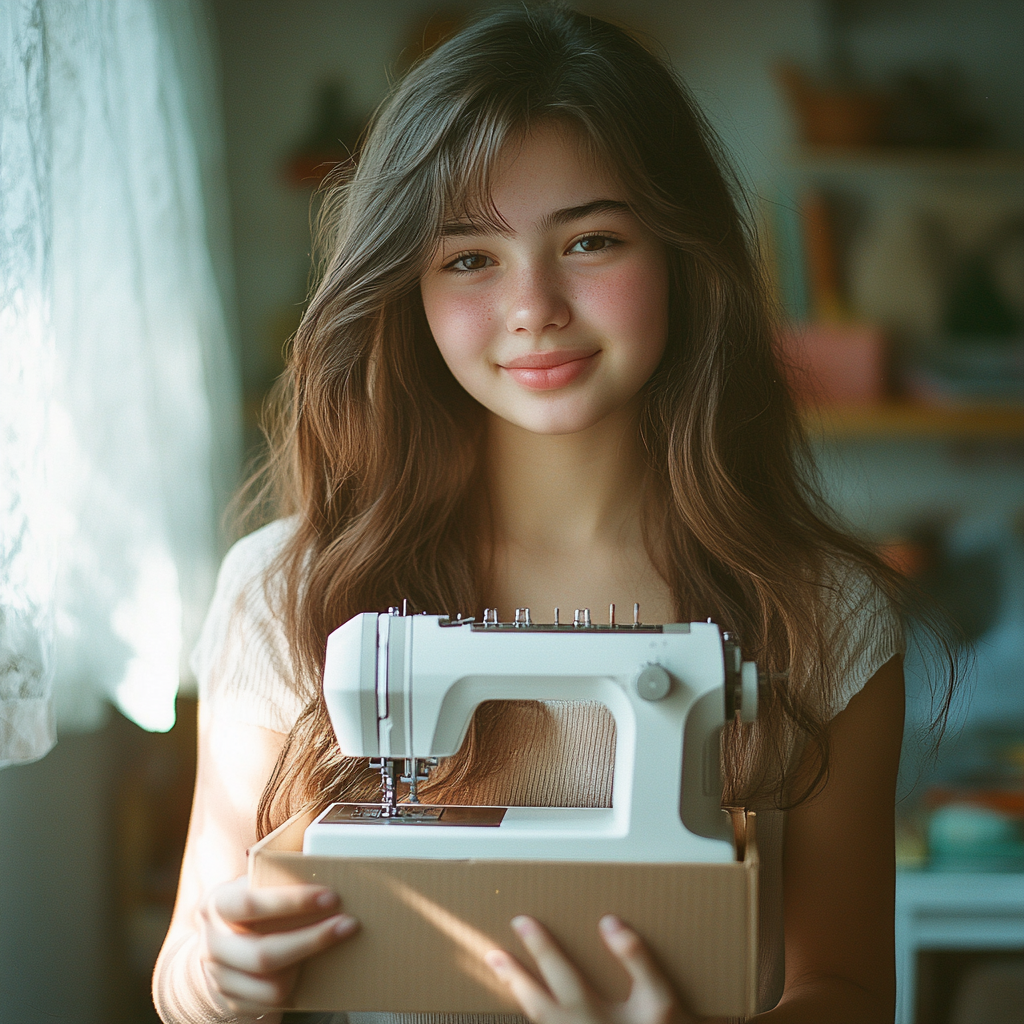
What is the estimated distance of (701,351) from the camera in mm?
1161

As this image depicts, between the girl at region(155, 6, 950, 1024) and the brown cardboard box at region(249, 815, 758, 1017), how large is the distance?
16 cm

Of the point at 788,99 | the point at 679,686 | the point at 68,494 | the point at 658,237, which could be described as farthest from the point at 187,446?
the point at 788,99

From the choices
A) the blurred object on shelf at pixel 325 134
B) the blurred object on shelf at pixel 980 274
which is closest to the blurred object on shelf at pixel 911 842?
the blurred object on shelf at pixel 980 274

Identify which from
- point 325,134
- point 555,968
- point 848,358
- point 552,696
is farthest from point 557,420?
point 325,134

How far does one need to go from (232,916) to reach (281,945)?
0.05 metres

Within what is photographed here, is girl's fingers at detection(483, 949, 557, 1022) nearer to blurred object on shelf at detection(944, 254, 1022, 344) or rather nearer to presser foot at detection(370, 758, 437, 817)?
presser foot at detection(370, 758, 437, 817)

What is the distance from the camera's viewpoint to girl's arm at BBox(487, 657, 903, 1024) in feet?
3.66

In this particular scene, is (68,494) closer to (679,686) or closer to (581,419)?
(581,419)

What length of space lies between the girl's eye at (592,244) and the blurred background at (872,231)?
4.34ft

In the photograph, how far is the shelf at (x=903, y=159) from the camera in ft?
7.97

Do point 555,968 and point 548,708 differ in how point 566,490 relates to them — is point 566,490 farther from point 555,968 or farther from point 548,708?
point 555,968

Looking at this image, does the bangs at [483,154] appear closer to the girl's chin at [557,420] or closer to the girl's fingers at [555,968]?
the girl's chin at [557,420]

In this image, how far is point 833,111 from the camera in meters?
2.43

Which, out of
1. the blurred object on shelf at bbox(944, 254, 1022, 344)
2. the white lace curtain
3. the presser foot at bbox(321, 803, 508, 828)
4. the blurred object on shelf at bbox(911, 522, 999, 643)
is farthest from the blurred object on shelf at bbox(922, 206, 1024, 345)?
the presser foot at bbox(321, 803, 508, 828)
